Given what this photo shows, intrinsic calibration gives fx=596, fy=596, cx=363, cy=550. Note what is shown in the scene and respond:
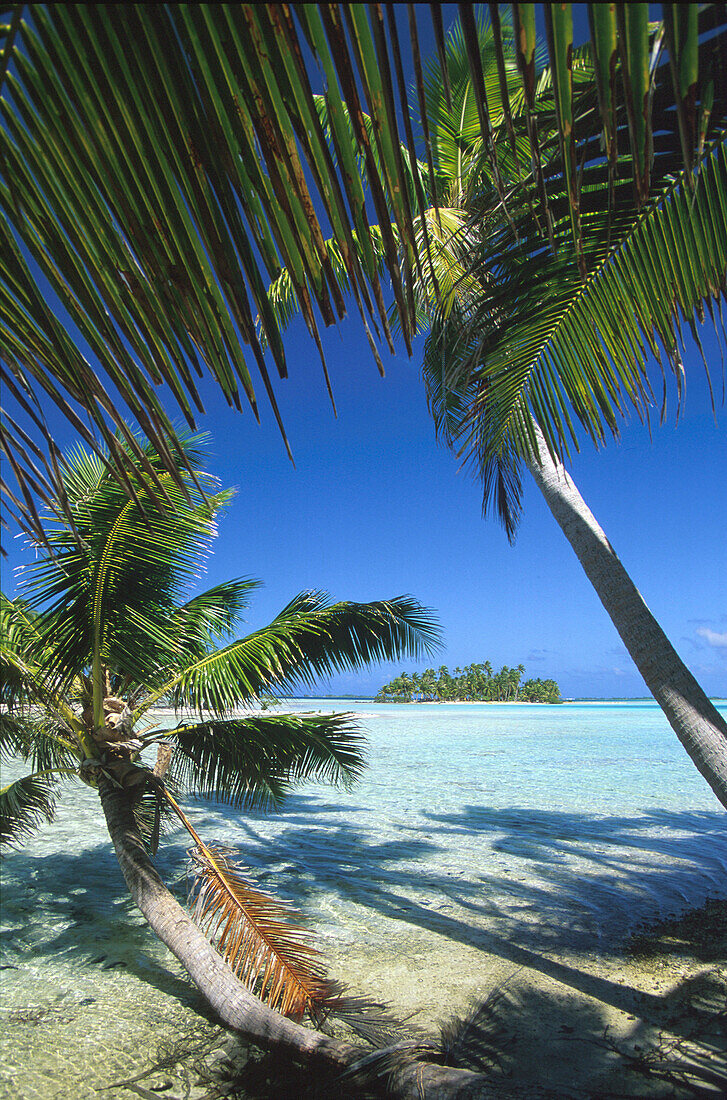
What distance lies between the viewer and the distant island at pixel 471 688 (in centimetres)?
9688

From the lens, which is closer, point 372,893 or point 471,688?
point 372,893

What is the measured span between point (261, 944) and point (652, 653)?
3.10 meters

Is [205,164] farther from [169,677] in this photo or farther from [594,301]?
[169,677]

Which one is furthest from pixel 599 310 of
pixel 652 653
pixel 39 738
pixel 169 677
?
pixel 39 738

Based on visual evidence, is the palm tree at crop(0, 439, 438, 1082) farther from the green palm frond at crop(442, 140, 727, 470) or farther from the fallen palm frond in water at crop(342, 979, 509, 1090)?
the green palm frond at crop(442, 140, 727, 470)

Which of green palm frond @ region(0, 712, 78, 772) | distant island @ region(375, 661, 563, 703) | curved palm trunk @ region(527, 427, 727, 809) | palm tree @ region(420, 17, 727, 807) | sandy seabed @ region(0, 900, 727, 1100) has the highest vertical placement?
distant island @ region(375, 661, 563, 703)

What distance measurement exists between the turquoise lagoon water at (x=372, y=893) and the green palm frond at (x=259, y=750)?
1.53 metres

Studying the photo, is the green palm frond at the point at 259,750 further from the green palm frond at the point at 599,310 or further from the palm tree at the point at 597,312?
the green palm frond at the point at 599,310

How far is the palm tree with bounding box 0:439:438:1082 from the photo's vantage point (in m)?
3.91

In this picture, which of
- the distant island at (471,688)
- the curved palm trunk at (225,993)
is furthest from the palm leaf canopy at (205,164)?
the distant island at (471,688)

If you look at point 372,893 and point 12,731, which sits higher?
point 12,731

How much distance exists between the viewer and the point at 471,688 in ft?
328

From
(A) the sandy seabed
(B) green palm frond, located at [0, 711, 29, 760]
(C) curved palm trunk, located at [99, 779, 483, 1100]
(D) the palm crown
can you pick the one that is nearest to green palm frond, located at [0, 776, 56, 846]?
(D) the palm crown

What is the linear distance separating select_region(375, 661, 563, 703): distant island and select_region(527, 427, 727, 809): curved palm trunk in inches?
3659
